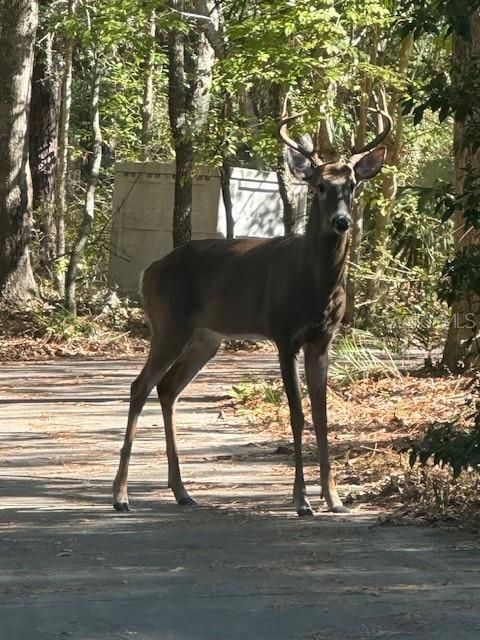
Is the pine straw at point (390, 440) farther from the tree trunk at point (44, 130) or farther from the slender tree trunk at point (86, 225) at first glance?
the tree trunk at point (44, 130)

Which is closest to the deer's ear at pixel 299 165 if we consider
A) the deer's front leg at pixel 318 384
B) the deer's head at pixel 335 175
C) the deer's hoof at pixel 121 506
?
the deer's head at pixel 335 175

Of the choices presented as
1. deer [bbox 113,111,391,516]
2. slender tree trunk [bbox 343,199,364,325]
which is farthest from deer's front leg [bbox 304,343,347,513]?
slender tree trunk [bbox 343,199,364,325]

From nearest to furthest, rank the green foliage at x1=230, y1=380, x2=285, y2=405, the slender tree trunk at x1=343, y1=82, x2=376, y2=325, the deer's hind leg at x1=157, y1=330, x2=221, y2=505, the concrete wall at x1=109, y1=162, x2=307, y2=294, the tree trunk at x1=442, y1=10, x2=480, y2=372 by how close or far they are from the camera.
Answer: the tree trunk at x1=442, y1=10, x2=480, y2=372, the deer's hind leg at x1=157, y1=330, x2=221, y2=505, the green foliage at x1=230, y1=380, x2=285, y2=405, the slender tree trunk at x1=343, y1=82, x2=376, y2=325, the concrete wall at x1=109, y1=162, x2=307, y2=294

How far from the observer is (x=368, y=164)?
10.1 metres

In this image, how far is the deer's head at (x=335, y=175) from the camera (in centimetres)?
972

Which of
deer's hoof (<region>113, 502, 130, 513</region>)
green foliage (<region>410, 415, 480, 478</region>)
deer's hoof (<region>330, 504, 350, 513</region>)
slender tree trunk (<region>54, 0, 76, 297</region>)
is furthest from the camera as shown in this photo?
slender tree trunk (<region>54, 0, 76, 297</region>)

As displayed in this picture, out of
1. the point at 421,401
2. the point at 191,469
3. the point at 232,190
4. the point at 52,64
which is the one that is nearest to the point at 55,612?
the point at 191,469

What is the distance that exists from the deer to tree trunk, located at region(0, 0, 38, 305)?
13335 millimetres

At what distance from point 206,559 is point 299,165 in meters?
3.11

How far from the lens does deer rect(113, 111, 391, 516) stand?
9820mm

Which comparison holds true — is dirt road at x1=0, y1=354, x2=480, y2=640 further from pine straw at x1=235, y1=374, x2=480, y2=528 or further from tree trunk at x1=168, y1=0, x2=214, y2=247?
tree trunk at x1=168, y1=0, x2=214, y2=247

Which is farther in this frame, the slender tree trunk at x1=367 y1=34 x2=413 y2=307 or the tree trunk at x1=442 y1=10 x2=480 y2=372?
the slender tree trunk at x1=367 y1=34 x2=413 y2=307

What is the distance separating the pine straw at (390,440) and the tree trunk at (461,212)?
396 mm

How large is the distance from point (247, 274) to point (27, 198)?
47.2 feet
